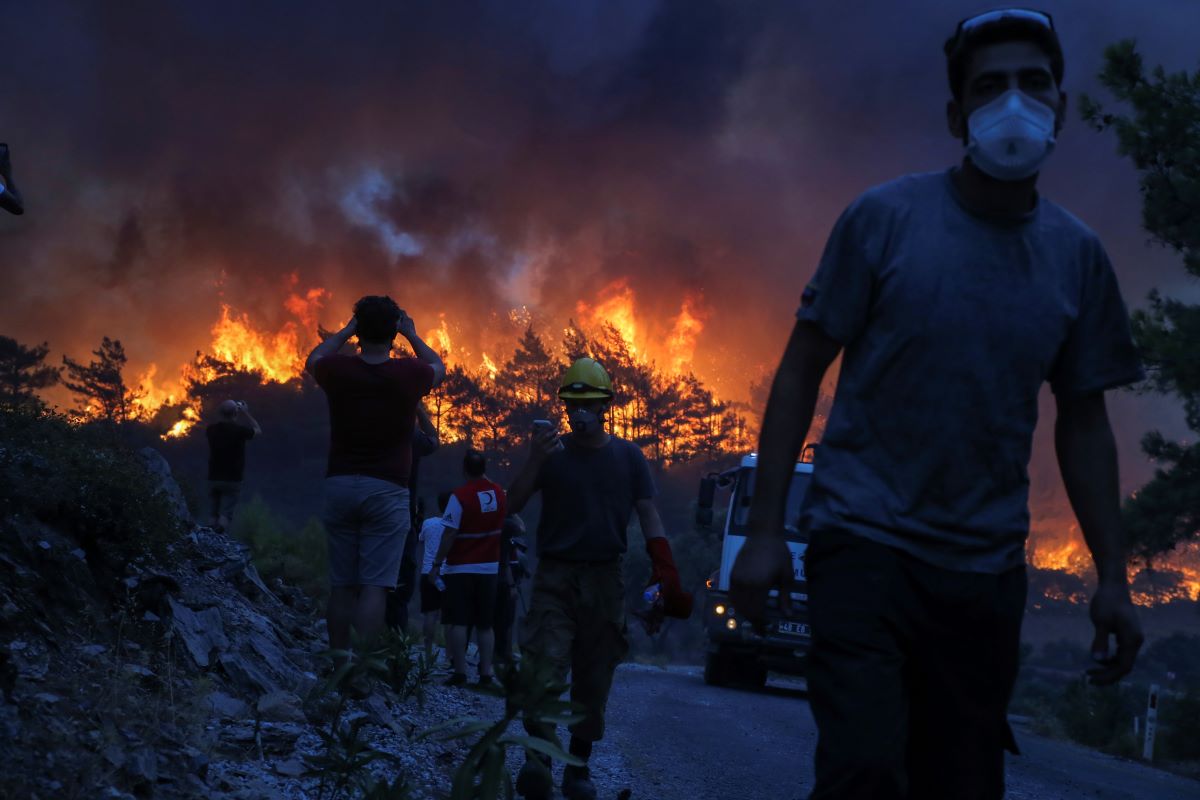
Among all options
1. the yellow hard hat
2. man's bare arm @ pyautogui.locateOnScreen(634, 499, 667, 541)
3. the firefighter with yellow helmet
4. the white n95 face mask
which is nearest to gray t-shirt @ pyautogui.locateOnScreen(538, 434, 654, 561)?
the firefighter with yellow helmet

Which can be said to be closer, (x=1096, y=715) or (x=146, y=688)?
(x=146, y=688)

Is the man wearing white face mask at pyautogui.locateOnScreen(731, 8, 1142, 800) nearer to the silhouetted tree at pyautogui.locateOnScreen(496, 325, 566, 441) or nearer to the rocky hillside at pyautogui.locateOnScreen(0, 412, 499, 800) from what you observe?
the rocky hillside at pyautogui.locateOnScreen(0, 412, 499, 800)

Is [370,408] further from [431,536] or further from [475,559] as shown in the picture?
[431,536]

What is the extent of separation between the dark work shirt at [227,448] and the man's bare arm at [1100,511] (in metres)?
12.8

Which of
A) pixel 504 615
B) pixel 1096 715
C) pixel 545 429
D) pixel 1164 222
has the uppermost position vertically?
pixel 1164 222

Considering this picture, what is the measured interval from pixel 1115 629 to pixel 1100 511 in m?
0.26

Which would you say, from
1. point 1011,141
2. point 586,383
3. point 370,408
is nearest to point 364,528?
point 370,408

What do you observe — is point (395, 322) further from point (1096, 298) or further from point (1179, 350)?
point (1179, 350)

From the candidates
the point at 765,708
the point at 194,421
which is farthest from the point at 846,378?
the point at 194,421

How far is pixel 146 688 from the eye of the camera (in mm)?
5852

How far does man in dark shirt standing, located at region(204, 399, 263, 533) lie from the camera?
14570 millimetres

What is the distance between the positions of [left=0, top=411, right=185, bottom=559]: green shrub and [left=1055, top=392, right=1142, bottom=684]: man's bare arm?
587 centimetres

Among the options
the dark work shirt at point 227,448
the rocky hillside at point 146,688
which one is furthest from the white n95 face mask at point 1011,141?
the dark work shirt at point 227,448

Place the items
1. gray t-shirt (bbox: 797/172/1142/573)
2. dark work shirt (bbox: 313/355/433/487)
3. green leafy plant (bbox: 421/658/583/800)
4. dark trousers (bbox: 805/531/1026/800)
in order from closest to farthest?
dark trousers (bbox: 805/531/1026/800) < gray t-shirt (bbox: 797/172/1142/573) < green leafy plant (bbox: 421/658/583/800) < dark work shirt (bbox: 313/355/433/487)
